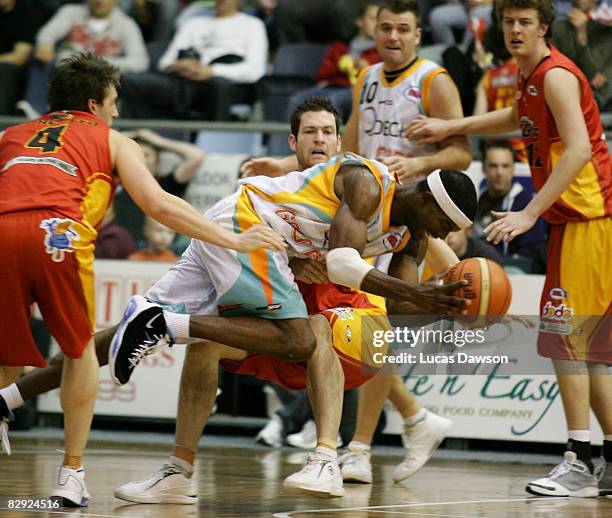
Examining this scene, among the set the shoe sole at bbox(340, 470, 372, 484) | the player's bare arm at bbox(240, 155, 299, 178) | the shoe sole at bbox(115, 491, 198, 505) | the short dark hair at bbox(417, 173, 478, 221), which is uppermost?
the player's bare arm at bbox(240, 155, 299, 178)

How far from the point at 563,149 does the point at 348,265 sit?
1.71 m

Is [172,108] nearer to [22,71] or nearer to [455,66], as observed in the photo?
[22,71]

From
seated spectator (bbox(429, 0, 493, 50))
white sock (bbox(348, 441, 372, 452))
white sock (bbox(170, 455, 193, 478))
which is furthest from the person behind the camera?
seated spectator (bbox(429, 0, 493, 50))

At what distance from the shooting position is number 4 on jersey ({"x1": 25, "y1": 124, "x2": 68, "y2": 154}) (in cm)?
532

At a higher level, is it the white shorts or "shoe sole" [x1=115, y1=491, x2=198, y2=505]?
the white shorts

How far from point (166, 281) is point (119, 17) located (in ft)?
23.3

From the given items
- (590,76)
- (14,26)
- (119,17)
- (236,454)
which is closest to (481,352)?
(236,454)

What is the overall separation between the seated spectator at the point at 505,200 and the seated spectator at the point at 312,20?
334cm

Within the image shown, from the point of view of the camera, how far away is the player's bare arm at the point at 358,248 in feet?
17.1

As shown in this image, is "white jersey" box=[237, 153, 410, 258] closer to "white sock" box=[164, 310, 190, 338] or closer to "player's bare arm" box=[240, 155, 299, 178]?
"white sock" box=[164, 310, 190, 338]

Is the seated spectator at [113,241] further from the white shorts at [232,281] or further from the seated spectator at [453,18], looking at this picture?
the white shorts at [232,281]

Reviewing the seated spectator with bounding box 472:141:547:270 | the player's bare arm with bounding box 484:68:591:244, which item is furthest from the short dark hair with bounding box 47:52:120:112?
the seated spectator with bounding box 472:141:547:270

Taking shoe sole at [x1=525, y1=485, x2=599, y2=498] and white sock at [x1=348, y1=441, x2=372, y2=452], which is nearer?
shoe sole at [x1=525, y1=485, x2=599, y2=498]

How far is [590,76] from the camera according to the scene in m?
9.58
